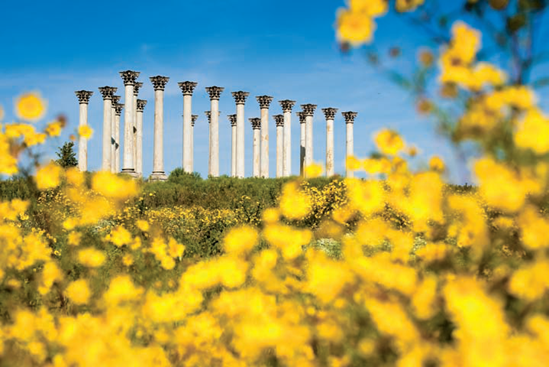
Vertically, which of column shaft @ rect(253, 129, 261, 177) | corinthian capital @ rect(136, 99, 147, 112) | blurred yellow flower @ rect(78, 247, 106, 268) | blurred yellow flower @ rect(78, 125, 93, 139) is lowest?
blurred yellow flower @ rect(78, 247, 106, 268)

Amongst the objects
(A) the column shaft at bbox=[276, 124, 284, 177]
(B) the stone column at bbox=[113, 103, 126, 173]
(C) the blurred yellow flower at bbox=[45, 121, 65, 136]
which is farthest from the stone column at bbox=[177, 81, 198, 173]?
(C) the blurred yellow flower at bbox=[45, 121, 65, 136]

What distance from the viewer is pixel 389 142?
323 centimetres

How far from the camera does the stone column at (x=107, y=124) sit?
3759 cm

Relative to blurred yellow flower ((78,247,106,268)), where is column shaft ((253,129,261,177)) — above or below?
above

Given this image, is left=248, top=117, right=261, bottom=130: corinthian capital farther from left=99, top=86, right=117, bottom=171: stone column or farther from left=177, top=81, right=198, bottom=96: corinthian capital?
left=99, top=86, right=117, bottom=171: stone column

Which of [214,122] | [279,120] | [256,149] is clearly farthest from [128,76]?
[279,120]

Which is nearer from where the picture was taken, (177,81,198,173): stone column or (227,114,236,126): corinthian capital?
(177,81,198,173): stone column

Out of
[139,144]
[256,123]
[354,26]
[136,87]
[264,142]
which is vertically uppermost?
[136,87]

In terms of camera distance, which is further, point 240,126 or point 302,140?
point 302,140

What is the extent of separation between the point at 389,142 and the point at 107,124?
36450 millimetres

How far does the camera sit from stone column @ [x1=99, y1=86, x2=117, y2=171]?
37.6 metres

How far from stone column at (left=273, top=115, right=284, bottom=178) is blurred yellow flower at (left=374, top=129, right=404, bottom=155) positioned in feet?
134

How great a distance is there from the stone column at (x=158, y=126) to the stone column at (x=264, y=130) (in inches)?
308

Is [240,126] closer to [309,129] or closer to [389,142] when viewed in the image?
[309,129]
